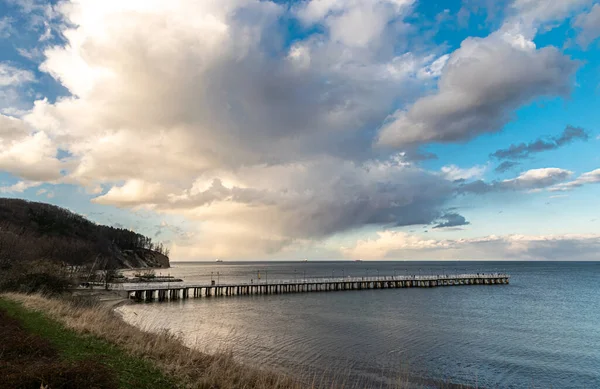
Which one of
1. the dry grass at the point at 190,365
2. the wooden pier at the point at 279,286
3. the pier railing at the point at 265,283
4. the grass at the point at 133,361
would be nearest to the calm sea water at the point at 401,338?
the wooden pier at the point at 279,286

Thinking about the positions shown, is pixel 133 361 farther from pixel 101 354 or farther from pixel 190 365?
pixel 190 365

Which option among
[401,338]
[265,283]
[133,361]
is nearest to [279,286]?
[265,283]

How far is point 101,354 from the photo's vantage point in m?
15.7

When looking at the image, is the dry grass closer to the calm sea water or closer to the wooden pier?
the calm sea water

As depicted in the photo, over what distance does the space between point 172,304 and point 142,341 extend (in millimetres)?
48390

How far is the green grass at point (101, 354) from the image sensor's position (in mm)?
13195

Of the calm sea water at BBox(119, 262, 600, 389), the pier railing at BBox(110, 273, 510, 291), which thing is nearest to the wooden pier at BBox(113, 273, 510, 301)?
the pier railing at BBox(110, 273, 510, 291)

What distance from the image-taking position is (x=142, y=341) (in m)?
20.2

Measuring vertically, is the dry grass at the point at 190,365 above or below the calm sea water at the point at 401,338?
above

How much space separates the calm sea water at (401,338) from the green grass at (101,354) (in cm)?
1191

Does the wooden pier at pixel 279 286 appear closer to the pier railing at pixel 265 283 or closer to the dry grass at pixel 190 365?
the pier railing at pixel 265 283

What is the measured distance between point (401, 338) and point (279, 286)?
2135 inches

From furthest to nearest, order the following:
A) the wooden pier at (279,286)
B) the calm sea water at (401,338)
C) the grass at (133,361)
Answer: the wooden pier at (279,286), the calm sea water at (401,338), the grass at (133,361)

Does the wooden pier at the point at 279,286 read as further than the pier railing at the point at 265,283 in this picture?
No
